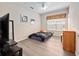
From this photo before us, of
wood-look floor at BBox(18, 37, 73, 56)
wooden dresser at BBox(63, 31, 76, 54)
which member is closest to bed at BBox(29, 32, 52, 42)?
wood-look floor at BBox(18, 37, 73, 56)

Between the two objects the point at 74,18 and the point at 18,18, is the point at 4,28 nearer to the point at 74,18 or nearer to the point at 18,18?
the point at 18,18

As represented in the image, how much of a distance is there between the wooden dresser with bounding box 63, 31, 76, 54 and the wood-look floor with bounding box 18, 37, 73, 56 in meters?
0.07

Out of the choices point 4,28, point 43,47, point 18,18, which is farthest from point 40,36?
point 4,28

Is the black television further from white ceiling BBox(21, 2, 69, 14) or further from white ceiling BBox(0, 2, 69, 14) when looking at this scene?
white ceiling BBox(21, 2, 69, 14)

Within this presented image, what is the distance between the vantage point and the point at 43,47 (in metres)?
1.53

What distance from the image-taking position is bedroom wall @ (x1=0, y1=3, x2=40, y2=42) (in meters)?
1.43

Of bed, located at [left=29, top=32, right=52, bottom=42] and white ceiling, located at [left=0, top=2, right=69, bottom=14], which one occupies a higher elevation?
white ceiling, located at [left=0, top=2, right=69, bottom=14]

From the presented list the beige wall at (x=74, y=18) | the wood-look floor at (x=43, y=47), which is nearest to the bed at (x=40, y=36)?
the wood-look floor at (x=43, y=47)

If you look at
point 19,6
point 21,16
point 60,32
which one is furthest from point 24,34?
point 60,32

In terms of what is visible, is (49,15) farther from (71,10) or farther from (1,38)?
(1,38)

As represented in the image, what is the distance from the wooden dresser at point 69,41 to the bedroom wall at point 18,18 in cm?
49

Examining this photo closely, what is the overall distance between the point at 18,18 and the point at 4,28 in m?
0.27

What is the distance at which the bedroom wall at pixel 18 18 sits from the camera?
1.43 meters

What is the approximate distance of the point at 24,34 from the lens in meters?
1.53
